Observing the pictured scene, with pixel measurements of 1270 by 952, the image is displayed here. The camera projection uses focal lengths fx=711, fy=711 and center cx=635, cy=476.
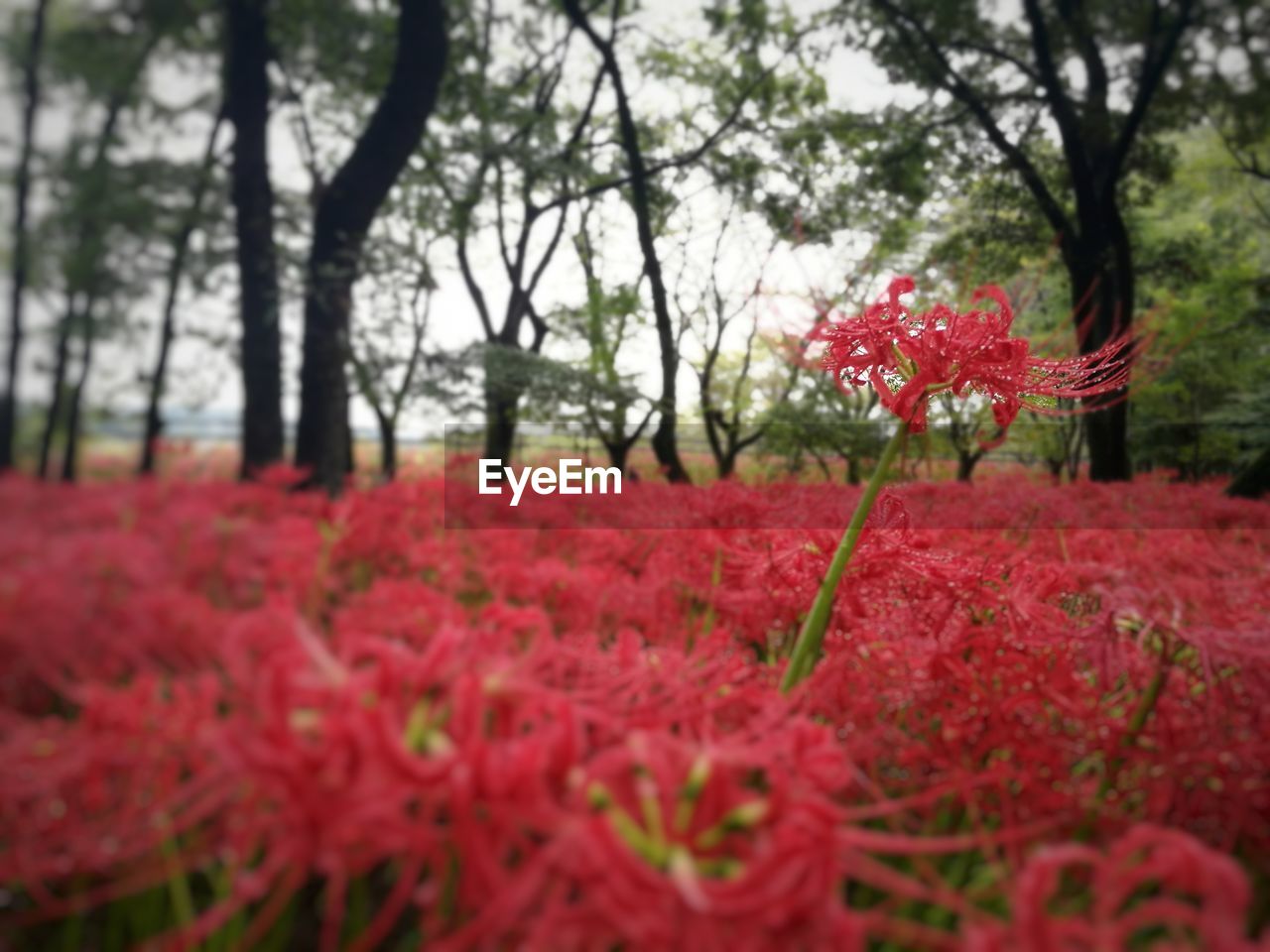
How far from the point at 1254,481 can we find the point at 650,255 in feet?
7.04

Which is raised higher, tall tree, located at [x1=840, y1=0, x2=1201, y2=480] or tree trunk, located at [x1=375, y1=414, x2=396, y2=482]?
tall tree, located at [x1=840, y1=0, x2=1201, y2=480]

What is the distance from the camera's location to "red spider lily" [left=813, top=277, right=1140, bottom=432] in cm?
52

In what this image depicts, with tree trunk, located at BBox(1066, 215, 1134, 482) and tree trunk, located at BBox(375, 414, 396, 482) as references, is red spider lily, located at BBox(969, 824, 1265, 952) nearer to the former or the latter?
tree trunk, located at BBox(375, 414, 396, 482)

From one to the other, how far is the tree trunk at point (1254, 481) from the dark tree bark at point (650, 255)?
1588 mm

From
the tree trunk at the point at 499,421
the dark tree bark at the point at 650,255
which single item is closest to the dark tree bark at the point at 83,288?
the tree trunk at the point at 499,421

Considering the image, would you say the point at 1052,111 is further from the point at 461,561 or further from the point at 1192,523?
the point at 461,561

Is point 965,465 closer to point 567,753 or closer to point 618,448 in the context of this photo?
point 618,448

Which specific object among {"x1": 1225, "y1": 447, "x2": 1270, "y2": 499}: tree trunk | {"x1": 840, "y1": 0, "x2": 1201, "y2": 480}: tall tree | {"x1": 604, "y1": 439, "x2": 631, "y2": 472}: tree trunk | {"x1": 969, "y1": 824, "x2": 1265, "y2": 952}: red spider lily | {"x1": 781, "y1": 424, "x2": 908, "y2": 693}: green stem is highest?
{"x1": 840, "y1": 0, "x2": 1201, "y2": 480}: tall tree

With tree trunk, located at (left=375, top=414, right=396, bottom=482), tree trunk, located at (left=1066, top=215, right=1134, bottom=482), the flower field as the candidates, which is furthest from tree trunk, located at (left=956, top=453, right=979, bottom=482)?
the flower field

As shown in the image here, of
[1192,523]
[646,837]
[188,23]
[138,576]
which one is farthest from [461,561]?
[1192,523]

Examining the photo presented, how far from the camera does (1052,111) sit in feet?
10.2

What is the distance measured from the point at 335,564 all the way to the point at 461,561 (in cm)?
11

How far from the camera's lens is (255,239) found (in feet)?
3.15

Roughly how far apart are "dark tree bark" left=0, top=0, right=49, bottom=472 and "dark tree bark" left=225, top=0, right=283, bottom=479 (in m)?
0.20
